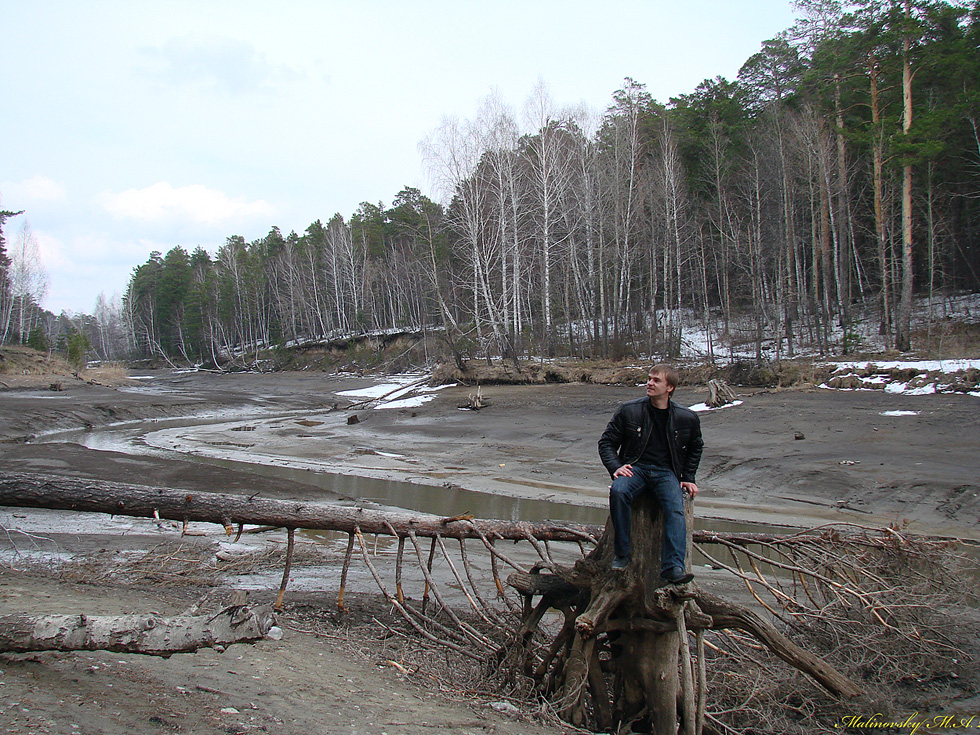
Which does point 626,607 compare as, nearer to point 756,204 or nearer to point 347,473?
point 347,473

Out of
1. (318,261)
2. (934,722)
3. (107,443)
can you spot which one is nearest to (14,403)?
(107,443)

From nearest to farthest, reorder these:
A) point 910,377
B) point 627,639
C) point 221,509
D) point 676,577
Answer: point 676,577
point 627,639
point 221,509
point 910,377

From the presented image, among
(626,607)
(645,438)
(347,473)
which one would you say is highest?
(645,438)

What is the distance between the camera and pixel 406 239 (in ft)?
221

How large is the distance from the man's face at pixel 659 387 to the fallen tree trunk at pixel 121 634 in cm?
274

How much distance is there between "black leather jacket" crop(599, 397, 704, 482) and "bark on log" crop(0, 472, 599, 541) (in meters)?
1.44

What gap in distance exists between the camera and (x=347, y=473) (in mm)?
15430

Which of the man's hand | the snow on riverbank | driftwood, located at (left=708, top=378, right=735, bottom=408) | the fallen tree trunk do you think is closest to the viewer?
the fallen tree trunk

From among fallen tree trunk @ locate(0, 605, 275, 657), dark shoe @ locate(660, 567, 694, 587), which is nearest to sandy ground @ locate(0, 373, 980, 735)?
fallen tree trunk @ locate(0, 605, 275, 657)

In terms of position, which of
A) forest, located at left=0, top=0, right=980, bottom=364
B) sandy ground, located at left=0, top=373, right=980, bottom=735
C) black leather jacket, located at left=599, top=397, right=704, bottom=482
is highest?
forest, located at left=0, top=0, right=980, bottom=364

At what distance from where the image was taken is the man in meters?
3.58

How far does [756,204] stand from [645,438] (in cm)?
3536

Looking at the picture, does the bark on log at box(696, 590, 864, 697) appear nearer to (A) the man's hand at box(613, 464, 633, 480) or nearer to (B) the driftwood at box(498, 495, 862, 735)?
(B) the driftwood at box(498, 495, 862, 735)

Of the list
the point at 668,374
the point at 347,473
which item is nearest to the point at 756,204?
the point at 347,473
